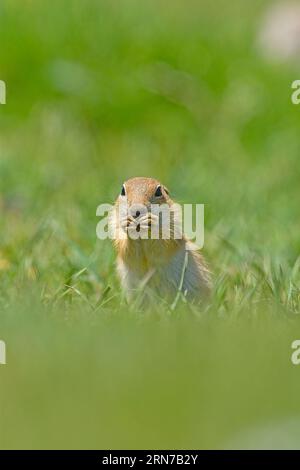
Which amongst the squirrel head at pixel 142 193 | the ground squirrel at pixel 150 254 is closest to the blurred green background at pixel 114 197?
the ground squirrel at pixel 150 254

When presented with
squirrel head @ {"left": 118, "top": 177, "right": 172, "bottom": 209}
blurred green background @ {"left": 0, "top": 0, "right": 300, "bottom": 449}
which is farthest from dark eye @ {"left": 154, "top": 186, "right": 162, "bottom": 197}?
blurred green background @ {"left": 0, "top": 0, "right": 300, "bottom": 449}

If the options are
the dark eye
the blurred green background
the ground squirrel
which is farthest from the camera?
the dark eye

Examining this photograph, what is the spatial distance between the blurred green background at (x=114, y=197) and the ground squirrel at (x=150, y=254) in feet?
0.39

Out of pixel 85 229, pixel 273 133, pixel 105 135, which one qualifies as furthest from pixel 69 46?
pixel 85 229

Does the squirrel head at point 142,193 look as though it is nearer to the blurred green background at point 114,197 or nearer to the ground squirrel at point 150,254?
the ground squirrel at point 150,254

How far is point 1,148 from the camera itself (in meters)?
8.31

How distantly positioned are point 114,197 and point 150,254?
176 centimetres

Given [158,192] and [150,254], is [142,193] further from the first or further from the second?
[150,254]

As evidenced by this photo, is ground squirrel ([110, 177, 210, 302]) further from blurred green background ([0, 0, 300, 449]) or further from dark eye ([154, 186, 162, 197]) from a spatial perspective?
blurred green background ([0, 0, 300, 449])

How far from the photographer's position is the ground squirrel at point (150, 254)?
194 inches

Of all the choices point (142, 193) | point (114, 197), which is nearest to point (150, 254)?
point (142, 193)

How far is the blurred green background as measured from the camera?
135 inches

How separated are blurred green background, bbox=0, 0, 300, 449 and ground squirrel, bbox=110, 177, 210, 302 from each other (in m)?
0.12
